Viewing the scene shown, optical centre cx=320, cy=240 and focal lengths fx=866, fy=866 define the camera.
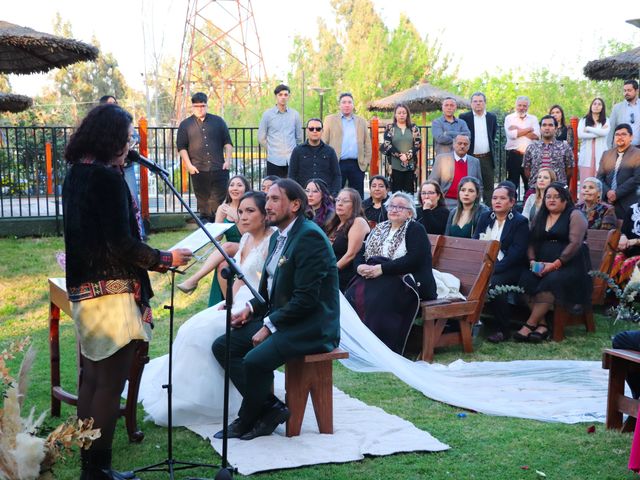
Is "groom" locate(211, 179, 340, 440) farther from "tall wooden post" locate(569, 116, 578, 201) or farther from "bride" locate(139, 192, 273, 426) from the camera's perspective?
"tall wooden post" locate(569, 116, 578, 201)

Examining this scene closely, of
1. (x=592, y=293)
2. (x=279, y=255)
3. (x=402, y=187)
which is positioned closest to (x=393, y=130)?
(x=402, y=187)

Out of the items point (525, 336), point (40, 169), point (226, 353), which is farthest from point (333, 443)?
point (40, 169)

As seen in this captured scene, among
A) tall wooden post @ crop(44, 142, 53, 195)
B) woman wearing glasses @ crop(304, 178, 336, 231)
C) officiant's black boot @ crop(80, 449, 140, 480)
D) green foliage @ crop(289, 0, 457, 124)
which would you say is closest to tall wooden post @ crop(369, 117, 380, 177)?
woman wearing glasses @ crop(304, 178, 336, 231)

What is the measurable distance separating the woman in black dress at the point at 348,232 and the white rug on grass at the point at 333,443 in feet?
9.65

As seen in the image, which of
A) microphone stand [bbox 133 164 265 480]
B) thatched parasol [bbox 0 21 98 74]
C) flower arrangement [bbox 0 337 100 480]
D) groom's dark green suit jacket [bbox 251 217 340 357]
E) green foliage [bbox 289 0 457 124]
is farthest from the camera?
green foliage [bbox 289 0 457 124]

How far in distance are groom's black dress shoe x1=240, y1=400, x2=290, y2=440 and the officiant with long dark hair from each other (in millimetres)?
1102

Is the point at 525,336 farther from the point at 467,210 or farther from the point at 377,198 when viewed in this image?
the point at 377,198

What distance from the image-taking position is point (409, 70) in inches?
1426

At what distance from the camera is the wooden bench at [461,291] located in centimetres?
770

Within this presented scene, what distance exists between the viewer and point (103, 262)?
4.33m

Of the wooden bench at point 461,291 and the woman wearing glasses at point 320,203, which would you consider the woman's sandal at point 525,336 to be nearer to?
the wooden bench at point 461,291

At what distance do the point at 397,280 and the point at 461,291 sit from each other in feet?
2.42

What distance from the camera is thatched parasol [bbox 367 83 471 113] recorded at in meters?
20.0

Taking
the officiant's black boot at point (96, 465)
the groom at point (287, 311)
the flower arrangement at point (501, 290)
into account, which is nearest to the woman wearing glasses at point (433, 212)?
the flower arrangement at point (501, 290)
